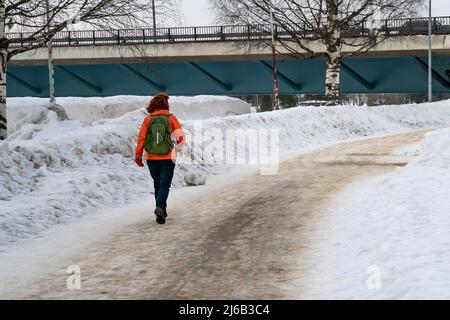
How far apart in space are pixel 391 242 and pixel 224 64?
31361 mm

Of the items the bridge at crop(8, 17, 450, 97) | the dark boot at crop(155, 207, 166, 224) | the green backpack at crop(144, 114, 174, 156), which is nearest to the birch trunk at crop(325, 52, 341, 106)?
the bridge at crop(8, 17, 450, 97)

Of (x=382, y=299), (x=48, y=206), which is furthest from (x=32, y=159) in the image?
(x=382, y=299)

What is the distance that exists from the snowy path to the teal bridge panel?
2399 cm

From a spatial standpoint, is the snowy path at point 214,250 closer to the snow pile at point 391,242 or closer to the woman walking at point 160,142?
the snow pile at point 391,242

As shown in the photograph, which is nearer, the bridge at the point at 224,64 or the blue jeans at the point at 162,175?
the blue jeans at the point at 162,175

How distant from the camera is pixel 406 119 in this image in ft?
97.7

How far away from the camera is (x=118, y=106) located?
3594cm

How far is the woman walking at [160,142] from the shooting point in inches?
342

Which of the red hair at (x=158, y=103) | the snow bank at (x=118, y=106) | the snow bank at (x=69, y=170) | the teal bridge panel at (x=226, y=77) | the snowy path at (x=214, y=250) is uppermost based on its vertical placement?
the teal bridge panel at (x=226, y=77)

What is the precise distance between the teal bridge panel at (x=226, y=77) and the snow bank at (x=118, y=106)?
5.30 feet

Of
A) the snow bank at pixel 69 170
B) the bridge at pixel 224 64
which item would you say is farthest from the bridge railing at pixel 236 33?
the snow bank at pixel 69 170

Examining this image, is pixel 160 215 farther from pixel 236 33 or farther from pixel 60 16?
pixel 236 33

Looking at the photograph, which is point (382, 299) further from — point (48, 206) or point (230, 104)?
point (230, 104)

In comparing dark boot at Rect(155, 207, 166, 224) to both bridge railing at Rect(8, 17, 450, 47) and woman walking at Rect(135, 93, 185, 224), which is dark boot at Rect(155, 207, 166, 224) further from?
bridge railing at Rect(8, 17, 450, 47)
